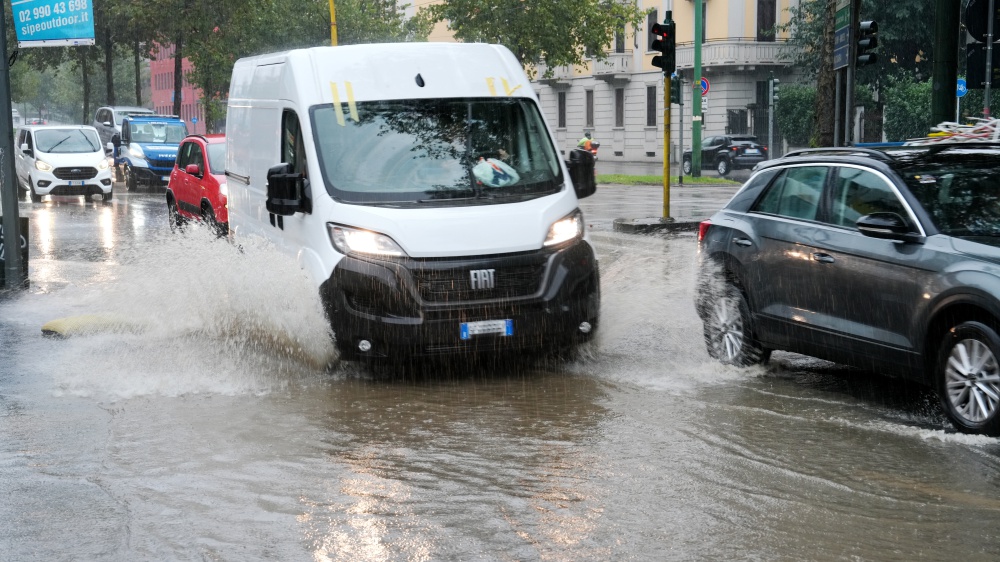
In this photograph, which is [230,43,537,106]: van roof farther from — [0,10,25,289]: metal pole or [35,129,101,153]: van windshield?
[35,129,101,153]: van windshield

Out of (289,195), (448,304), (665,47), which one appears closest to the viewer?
(448,304)

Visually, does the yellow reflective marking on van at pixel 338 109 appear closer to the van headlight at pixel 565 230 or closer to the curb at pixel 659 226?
the van headlight at pixel 565 230

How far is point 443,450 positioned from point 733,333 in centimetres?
295

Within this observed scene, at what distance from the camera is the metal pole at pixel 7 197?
45.8 ft

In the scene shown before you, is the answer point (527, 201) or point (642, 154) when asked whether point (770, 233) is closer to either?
point (527, 201)

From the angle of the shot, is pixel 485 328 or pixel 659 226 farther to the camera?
pixel 659 226

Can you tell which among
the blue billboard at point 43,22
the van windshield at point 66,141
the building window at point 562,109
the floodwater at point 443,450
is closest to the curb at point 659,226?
the blue billboard at point 43,22

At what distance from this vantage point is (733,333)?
892 centimetres

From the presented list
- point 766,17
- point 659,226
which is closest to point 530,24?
point 766,17

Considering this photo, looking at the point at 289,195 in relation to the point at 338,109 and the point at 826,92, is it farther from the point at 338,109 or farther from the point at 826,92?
the point at 826,92

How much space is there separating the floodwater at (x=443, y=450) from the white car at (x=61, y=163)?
65.1 ft

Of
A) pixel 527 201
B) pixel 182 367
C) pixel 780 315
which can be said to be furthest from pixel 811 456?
pixel 182 367

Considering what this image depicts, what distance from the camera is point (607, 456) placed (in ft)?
21.5

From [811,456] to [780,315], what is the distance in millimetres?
2043
